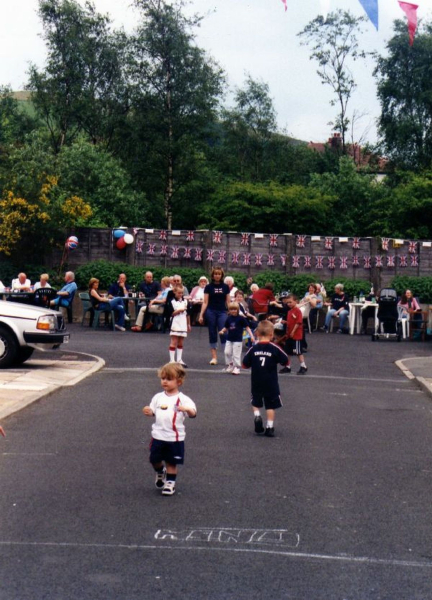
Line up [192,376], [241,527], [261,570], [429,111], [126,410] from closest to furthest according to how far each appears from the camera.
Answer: [261,570] → [241,527] → [126,410] → [192,376] → [429,111]

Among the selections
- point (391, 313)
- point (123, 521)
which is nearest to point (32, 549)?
point (123, 521)

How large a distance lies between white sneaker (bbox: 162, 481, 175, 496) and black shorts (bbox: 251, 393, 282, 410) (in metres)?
3.60

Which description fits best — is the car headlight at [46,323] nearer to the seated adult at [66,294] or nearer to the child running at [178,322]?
the child running at [178,322]

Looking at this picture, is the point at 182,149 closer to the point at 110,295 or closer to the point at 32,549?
the point at 110,295

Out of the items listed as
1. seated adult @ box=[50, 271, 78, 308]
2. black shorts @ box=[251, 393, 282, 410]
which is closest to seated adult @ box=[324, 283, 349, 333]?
seated adult @ box=[50, 271, 78, 308]

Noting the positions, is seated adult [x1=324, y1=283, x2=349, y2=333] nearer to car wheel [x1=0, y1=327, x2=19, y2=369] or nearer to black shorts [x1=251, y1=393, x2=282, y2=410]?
car wheel [x1=0, y1=327, x2=19, y2=369]

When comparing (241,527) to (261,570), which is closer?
(261,570)

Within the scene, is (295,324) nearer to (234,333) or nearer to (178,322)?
(234,333)

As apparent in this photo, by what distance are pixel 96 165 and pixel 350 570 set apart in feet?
141

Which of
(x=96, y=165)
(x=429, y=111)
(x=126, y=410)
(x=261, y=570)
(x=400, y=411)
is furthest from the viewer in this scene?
(x=429, y=111)

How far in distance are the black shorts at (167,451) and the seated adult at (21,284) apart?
2206cm

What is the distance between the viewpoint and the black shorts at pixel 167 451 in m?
9.03

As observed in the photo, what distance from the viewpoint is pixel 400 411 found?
594 inches

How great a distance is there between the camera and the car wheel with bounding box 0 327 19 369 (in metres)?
18.8
